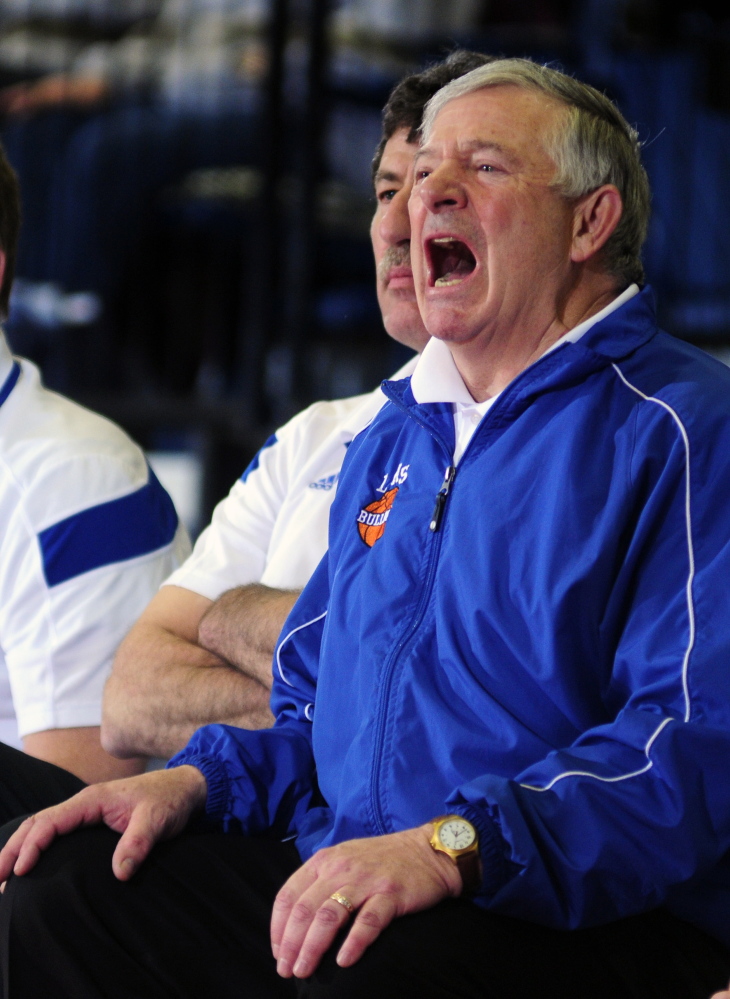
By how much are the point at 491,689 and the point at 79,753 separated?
0.84 meters

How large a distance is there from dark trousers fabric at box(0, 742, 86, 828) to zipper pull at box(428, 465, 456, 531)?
68 centimetres

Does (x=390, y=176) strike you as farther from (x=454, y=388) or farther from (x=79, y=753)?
(x=79, y=753)

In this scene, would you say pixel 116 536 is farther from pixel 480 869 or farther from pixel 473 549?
pixel 480 869

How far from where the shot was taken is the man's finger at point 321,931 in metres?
1.21

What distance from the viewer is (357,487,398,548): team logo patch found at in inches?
62.7

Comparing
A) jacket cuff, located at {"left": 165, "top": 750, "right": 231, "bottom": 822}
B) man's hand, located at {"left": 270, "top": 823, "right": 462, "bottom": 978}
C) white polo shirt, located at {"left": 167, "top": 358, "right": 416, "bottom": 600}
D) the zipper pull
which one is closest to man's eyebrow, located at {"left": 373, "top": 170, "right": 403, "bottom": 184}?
white polo shirt, located at {"left": 167, "top": 358, "right": 416, "bottom": 600}

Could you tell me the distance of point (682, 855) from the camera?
4.04ft

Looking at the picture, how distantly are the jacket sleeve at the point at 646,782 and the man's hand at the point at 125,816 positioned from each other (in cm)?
38

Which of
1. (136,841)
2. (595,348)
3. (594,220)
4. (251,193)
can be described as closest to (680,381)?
(595,348)

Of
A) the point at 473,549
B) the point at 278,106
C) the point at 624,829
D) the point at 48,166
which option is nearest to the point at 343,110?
the point at 278,106

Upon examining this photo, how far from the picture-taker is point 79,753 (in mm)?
1998

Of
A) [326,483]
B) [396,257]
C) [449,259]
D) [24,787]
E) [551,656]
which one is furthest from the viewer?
[396,257]

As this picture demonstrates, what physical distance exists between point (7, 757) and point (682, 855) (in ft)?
3.10

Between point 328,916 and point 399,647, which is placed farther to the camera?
point 399,647
